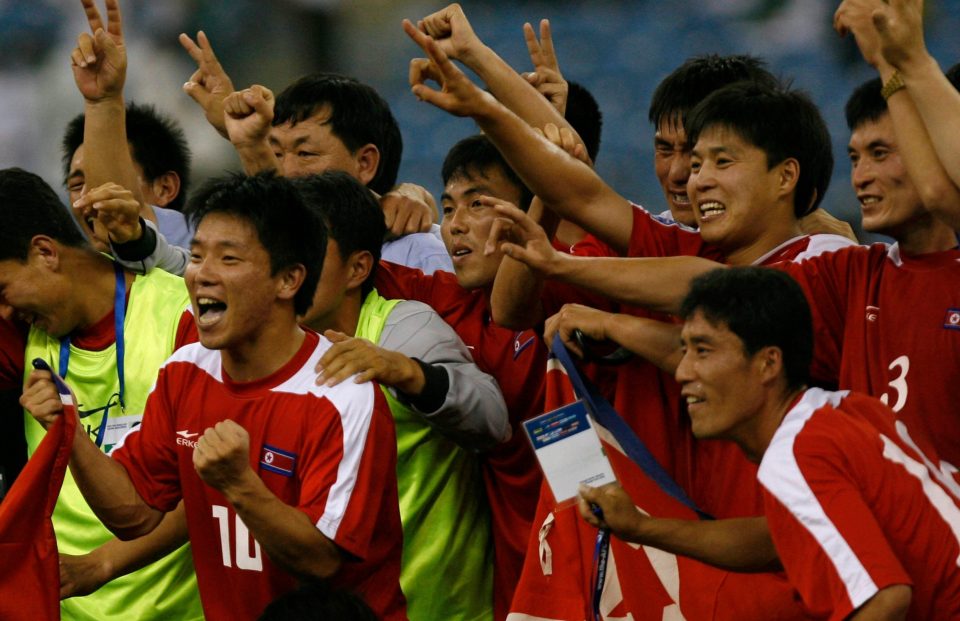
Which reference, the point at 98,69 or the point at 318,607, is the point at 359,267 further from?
the point at 318,607

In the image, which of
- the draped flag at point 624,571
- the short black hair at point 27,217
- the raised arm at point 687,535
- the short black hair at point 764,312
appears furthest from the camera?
the short black hair at point 27,217

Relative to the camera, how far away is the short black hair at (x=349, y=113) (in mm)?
4738

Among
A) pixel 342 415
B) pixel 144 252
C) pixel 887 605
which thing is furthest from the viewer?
pixel 144 252

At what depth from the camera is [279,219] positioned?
3.47 metres

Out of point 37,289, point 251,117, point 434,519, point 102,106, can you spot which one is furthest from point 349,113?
point 434,519

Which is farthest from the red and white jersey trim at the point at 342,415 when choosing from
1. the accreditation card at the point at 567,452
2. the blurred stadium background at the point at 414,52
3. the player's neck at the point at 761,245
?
the blurred stadium background at the point at 414,52

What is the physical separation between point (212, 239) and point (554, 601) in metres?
1.15

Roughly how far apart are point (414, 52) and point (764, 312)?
17.5ft

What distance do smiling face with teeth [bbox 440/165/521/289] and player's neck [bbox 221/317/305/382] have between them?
77cm

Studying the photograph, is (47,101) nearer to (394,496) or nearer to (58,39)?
(58,39)

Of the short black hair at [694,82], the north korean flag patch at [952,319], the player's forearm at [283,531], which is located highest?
the short black hair at [694,82]

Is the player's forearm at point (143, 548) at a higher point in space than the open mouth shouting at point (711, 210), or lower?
lower

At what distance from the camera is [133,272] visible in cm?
414

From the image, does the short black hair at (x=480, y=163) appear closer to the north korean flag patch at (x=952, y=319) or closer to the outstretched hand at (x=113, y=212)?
the outstretched hand at (x=113, y=212)
